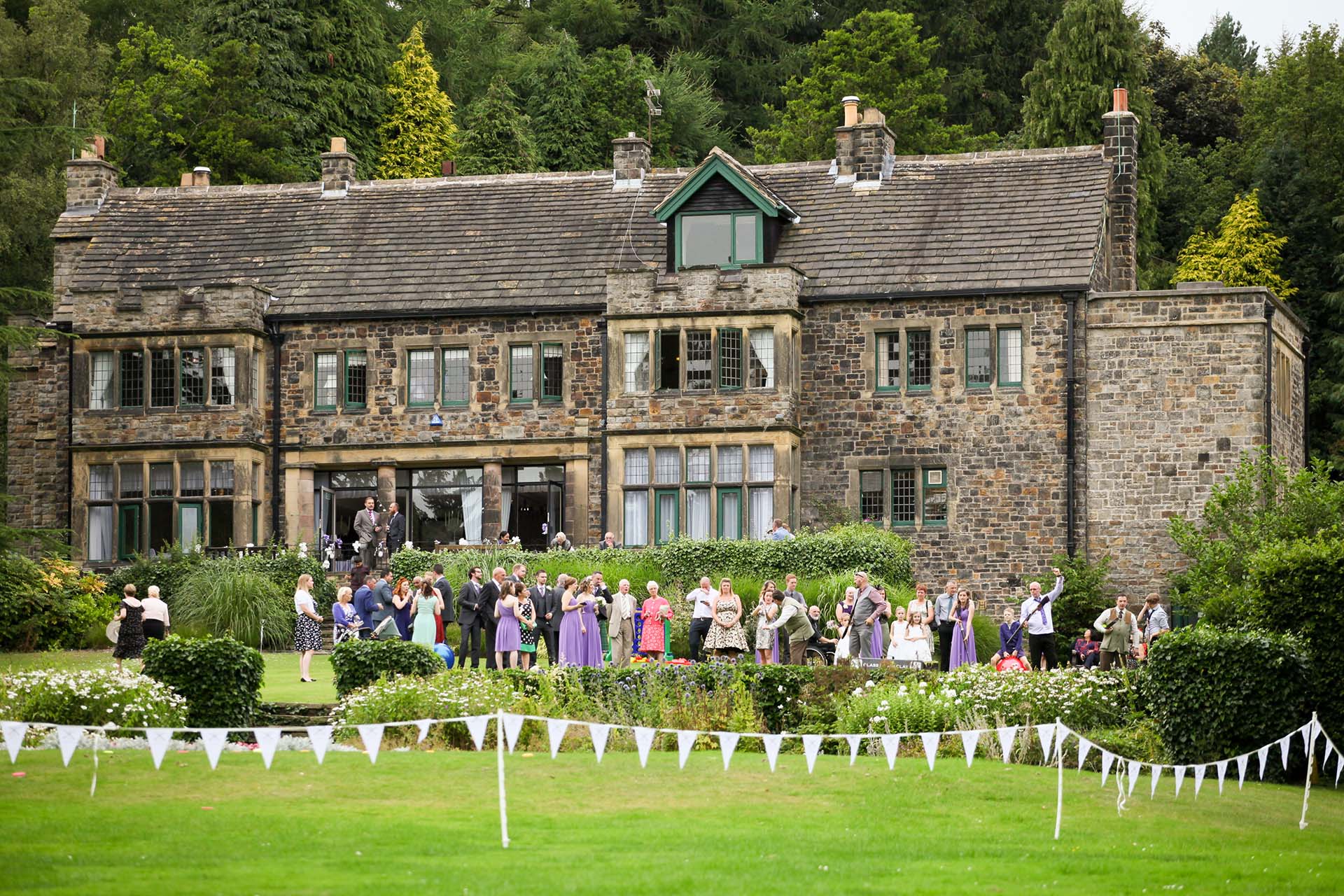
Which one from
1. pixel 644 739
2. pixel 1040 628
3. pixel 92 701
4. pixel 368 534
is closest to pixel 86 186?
pixel 368 534

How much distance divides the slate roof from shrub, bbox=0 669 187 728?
19.9m

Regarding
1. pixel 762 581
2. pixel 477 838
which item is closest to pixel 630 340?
pixel 762 581

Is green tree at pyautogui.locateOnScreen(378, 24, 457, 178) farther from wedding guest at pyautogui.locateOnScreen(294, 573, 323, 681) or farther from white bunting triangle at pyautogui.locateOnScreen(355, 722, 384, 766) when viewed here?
white bunting triangle at pyautogui.locateOnScreen(355, 722, 384, 766)

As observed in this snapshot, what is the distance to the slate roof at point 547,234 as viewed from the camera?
4303 cm

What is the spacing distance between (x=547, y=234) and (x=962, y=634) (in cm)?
1736

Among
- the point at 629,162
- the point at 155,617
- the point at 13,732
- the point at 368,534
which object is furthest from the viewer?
the point at 629,162

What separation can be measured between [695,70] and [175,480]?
108 feet

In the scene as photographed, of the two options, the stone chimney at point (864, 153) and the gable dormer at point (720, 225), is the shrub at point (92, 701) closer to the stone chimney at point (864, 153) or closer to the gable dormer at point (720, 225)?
the gable dormer at point (720, 225)

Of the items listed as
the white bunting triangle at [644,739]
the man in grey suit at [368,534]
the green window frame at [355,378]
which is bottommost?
the white bunting triangle at [644,739]

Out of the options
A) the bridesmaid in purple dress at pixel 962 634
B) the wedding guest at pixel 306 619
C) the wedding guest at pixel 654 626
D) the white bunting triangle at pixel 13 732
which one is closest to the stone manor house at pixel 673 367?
the bridesmaid in purple dress at pixel 962 634

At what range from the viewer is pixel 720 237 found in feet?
144

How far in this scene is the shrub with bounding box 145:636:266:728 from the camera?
25562 millimetres

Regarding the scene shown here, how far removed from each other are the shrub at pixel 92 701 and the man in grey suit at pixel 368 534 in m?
16.0

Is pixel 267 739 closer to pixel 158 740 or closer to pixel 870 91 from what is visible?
pixel 158 740
